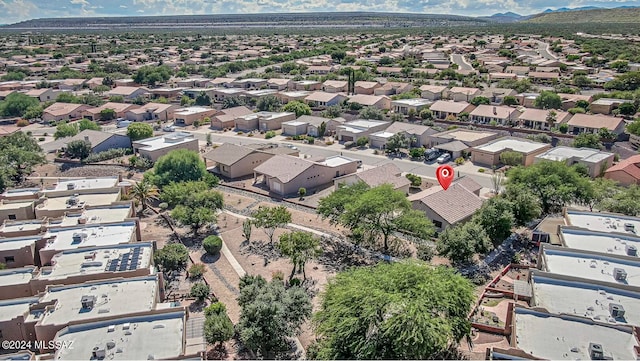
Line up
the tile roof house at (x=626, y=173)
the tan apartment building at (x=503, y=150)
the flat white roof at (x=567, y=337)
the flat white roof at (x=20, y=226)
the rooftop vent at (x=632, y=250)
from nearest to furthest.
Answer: the flat white roof at (x=567, y=337) < the rooftop vent at (x=632, y=250) < the flat white roof at (x=20, y=226) < the tile roof house at (x=626, y=173) < the tan apartment building at (x=503, y=150)

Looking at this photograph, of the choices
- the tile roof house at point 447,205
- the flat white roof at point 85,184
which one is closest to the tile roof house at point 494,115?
the tile roof house at point 447,205

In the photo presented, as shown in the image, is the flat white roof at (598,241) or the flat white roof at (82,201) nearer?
the flat white roof at (598,241)

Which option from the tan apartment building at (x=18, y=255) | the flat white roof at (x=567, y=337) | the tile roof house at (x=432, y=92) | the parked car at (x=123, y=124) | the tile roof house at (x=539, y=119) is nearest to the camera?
the flat white roof at (x=567, y=337)

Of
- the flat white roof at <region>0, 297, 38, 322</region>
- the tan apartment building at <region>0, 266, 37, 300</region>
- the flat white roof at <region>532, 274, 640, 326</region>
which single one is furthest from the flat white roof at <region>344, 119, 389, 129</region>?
A: the flat white roof at <region>0, 297, 38, 322</region>

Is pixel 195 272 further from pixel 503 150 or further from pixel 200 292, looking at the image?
pixel 503 150

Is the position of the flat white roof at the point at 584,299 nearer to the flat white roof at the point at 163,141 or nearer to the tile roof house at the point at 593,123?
the flat white roof at the point at 163,141

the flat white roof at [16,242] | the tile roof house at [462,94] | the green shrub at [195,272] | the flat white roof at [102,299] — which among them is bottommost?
the green shrub at [195,272]

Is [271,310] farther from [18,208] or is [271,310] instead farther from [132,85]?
[132,85]

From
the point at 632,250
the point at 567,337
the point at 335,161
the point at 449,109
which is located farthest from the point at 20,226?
the point at 449,109
